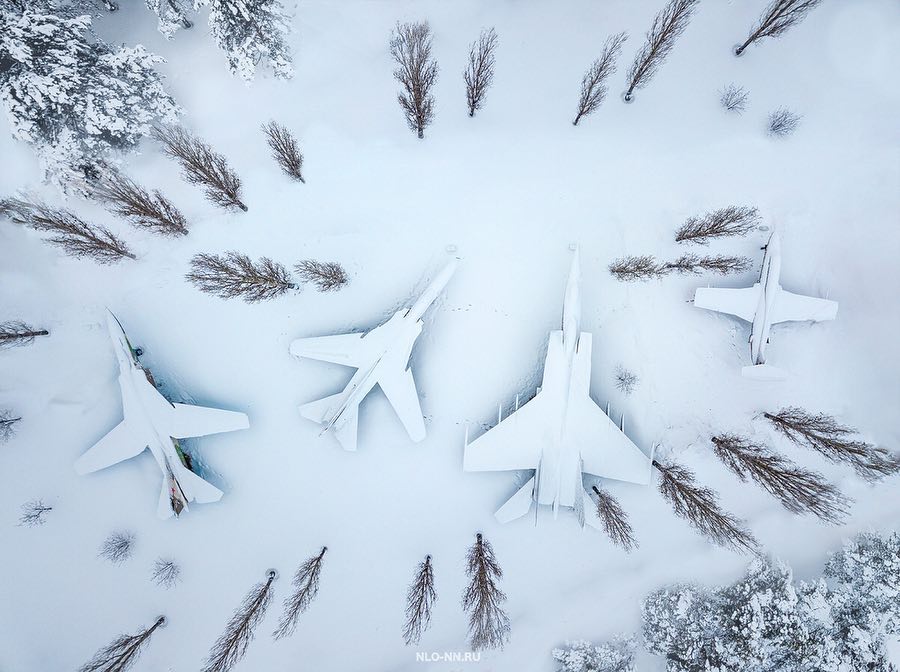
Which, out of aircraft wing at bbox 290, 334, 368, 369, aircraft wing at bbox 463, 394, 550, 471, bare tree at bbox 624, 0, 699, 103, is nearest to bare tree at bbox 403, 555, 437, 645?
aircraft wing at bbox 463, 394, 550, 471

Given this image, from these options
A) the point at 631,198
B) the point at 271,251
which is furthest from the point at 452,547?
the point at 631,198

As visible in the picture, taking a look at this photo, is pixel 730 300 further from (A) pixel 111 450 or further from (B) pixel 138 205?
(A) pixel 111 450

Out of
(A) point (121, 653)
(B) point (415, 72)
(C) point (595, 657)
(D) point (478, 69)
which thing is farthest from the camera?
(C) point (595, 657)

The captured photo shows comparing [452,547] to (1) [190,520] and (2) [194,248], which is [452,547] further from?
(2) [194,248]

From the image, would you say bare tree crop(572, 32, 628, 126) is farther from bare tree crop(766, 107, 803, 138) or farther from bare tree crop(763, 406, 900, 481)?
bare tree crop(763, 406, 900, 481)

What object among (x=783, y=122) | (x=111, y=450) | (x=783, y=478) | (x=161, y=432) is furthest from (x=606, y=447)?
(x=111, y=450)

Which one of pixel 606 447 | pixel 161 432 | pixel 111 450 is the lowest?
pixel 606 447

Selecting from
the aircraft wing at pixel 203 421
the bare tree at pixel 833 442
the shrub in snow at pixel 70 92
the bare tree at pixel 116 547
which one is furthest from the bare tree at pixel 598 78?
the bare tree at pixel 116 547
